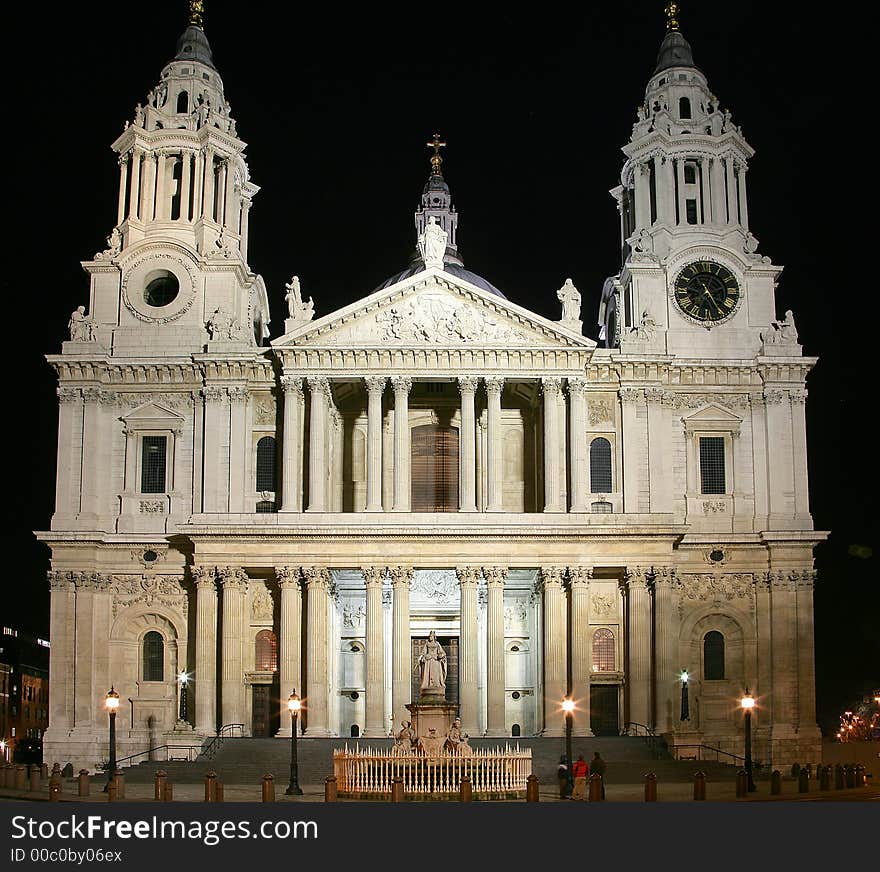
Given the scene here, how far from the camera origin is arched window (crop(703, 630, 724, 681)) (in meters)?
64.2

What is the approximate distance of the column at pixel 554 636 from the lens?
196ft

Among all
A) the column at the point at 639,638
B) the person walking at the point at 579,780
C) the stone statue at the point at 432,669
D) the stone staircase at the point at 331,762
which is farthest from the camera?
the column at the point at 639,638

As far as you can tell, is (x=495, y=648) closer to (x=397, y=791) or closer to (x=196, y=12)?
(x=397, y=791)

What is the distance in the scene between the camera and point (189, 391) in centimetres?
6594

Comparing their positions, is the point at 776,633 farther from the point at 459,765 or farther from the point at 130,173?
the point at 130,173

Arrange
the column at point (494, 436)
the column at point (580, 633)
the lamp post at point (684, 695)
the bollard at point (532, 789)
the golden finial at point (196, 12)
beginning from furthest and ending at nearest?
the golden finial at point (196, 12) < the column at point (494, 436) < the lamp post at point (684, 695) < the column at point (580, 633) < the bollard at point (532, 789)

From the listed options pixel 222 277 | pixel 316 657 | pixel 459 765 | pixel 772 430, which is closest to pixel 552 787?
pixel 459 765

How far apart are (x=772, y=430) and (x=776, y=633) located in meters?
8.81

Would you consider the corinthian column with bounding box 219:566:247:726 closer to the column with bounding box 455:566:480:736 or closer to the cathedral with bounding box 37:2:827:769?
the cathedral with bounding box 37:2:827:769

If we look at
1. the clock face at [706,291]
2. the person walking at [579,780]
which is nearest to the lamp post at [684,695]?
the clock face at [706,291]

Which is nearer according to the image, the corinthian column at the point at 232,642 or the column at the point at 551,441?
the corinthian column at the point at 232,642

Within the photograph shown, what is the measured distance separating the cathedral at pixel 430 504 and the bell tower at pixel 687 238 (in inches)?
7.3

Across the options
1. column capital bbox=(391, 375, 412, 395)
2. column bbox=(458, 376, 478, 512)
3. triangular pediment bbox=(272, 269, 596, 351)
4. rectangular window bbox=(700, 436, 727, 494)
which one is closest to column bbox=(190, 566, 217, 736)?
triangular pediment bbox=(272, 269, 596, 351)

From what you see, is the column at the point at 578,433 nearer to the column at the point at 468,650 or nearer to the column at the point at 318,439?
the column at the point at 468,650
